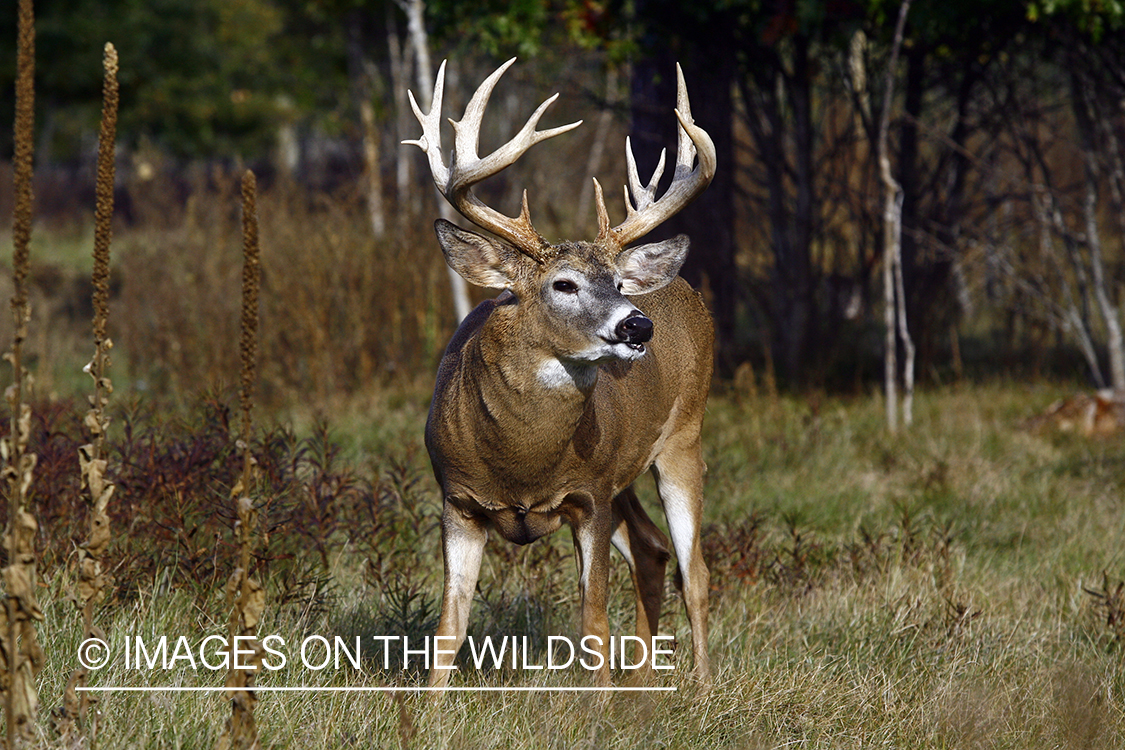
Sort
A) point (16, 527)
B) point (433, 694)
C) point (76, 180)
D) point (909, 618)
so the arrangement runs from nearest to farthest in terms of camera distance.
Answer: point (16, 527)
point (433, 694)
point (909, 618)
point (76, 180)

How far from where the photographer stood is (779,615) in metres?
4.47

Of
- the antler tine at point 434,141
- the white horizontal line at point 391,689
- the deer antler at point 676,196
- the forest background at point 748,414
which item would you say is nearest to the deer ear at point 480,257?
the antler tine at point 434,141

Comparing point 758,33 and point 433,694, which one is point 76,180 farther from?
point 433,694

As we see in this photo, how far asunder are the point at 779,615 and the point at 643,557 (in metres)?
0.56

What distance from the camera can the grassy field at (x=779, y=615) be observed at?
3.21 metres

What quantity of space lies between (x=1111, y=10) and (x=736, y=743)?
16.4 feet

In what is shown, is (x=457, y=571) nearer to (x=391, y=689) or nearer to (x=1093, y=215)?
(x=391, y=689)

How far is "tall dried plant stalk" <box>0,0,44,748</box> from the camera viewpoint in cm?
221

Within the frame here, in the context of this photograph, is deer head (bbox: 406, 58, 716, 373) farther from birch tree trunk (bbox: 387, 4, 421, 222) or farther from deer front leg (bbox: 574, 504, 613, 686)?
birch tree trunk (bbox: 387, 4, 421, 222)

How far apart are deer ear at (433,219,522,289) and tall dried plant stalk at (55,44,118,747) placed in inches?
49.5

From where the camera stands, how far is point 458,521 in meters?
3.67

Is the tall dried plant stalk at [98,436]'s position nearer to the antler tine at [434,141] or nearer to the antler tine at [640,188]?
the antler tine at [434,141]

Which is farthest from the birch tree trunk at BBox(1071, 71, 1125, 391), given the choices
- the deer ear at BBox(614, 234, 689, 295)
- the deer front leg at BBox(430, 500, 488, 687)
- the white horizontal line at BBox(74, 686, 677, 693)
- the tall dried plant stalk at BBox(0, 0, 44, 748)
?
the tall dried plant stalk at BBox(0, 0, 44, 748)

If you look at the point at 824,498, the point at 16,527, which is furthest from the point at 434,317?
the point at 16,527
